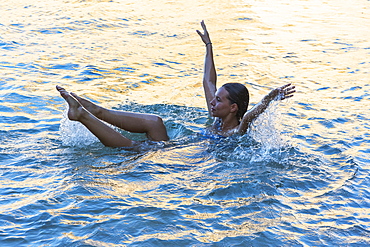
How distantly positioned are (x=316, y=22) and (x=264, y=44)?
11.5 feet

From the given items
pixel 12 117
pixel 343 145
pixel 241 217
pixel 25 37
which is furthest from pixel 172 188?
pixel 25 37

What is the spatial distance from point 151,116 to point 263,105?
131cm

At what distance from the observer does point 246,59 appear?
36.7ft

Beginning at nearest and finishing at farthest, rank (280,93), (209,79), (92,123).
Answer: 1. (92,123)
2. (280,93)
3. (209,79)

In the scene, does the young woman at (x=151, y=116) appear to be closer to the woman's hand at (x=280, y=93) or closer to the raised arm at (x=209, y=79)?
the woman's hand at (x=280, y=93)

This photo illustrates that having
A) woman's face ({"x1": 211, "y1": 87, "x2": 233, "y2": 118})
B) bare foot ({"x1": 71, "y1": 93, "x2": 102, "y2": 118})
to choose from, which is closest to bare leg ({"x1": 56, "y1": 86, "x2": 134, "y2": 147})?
bare foot ({"x1": 71, "y1": 93, "x2": 102, "y2": 118})

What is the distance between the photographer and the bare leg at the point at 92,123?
5090mm

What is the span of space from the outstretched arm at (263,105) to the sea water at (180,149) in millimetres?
131

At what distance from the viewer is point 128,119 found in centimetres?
575

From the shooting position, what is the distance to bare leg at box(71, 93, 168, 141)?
224 inches

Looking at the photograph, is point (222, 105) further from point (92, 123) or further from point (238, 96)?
point (92, 123)

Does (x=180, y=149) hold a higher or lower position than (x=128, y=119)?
lower

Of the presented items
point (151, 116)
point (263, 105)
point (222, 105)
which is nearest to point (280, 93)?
point (263, 105)

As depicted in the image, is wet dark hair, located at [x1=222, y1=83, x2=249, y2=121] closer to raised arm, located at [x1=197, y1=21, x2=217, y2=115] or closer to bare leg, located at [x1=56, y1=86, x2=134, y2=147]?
raised arm, located at [x1=197, y1=21, x2=217, y2=115]
